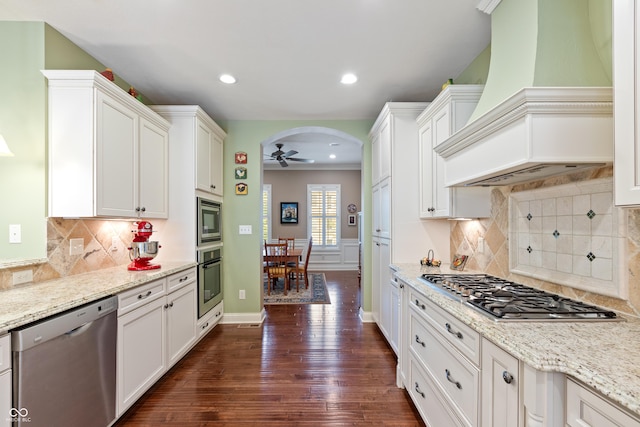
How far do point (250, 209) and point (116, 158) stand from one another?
174 centimetres

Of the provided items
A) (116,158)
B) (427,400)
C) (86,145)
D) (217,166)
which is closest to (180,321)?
(116,158)

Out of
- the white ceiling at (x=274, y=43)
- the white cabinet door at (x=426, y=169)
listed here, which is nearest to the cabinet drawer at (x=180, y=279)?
the white ceiling at (x=274, y=43)

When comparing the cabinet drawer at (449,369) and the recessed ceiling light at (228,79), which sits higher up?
the recessed ceiling light at (228,79)

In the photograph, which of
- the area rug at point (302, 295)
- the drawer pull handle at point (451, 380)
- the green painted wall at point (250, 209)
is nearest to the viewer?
the drawer pull handle at point (451, 380)

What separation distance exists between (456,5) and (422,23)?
0.74ft

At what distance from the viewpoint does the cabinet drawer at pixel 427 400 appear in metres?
1.51

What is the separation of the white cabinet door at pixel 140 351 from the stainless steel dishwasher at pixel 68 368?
0.09 metres

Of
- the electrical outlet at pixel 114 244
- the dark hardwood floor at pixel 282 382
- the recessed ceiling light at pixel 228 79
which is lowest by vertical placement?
the dark hardwood floor at pixel 282 382

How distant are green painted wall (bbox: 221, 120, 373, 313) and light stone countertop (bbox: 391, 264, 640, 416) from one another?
2.64m

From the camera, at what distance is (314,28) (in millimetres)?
2035

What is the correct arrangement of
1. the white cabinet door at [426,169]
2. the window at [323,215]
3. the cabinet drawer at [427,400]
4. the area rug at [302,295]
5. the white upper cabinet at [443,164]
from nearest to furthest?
the cabinet drawer at [427,400] → the white upper cabinet at [443,164] → the white cabinet door at [426,169] → the area rug at [302,295] → the window at [323,215]

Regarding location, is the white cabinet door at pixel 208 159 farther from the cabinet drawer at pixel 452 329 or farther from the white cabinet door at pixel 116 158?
the cabinet drawer at pixel 452 329

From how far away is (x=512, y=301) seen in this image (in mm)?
1417

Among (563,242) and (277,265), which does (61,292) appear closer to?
(563,242)
